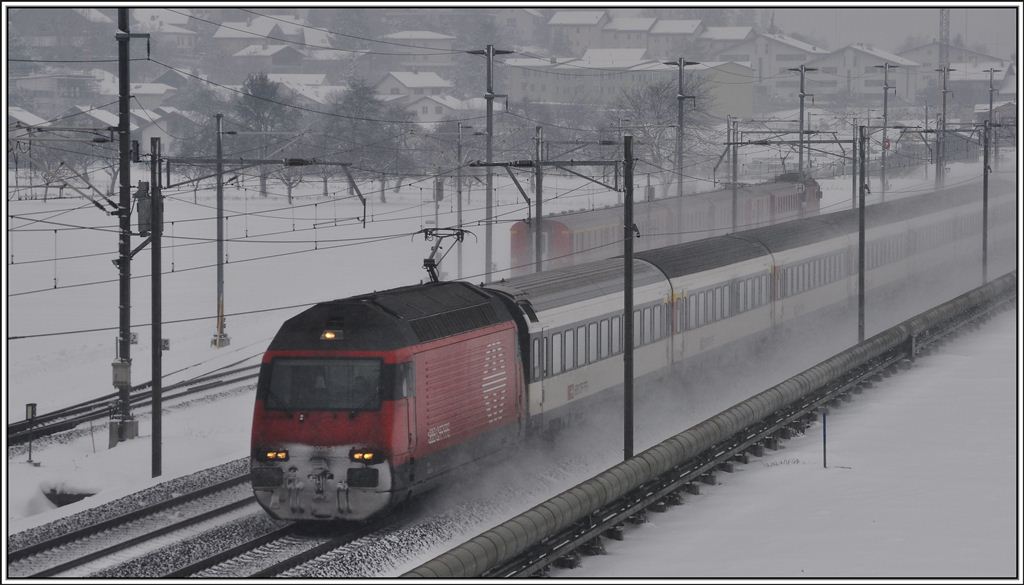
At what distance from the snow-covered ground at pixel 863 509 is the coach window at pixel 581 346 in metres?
3.45

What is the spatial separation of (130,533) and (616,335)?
11103 millimetres

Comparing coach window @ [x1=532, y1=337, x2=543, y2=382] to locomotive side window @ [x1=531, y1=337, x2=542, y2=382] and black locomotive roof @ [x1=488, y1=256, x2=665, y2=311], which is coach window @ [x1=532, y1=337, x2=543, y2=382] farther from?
black locomotive roof @ [x1=488, y1=256, x2=665, y2=311]

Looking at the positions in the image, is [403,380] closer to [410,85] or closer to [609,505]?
[609,505]

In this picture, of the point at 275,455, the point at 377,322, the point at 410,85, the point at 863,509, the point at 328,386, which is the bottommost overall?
the point at 863,509

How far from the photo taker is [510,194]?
370ft

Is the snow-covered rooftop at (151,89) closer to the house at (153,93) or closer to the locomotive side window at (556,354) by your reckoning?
the house at (153,93)

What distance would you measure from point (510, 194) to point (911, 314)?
6029 cm

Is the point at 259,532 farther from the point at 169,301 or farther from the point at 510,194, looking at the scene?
the point at 510,194

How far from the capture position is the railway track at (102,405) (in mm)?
33812

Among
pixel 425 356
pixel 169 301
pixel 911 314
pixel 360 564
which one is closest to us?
pixel 360 564

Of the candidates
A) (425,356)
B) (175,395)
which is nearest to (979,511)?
(425,356)

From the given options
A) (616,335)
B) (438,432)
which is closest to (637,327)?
(616,335)

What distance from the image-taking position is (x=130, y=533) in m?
23.3

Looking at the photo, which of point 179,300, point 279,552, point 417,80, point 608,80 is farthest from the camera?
point 608,80
